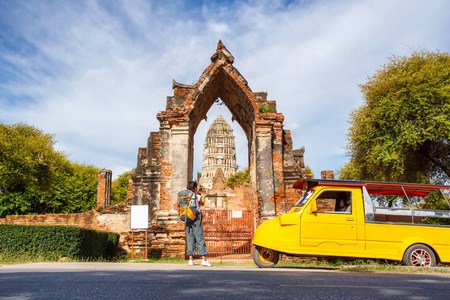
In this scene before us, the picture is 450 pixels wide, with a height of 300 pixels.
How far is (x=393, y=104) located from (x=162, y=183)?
37.4 ft

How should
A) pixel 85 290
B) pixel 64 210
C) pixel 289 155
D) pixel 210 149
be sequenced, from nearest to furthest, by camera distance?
1. pixel 85 290
2. pixel 289 155
3. pixel 64 210
4. pixel 210 149

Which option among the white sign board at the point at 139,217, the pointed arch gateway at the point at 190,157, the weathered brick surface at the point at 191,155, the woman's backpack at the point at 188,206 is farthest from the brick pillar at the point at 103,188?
the woman's backpack at the point at 188,206

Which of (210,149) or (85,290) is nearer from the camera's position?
(85,290)

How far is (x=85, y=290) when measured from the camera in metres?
3.82

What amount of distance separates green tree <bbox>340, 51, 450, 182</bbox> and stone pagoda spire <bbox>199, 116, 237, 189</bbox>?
74.1 m

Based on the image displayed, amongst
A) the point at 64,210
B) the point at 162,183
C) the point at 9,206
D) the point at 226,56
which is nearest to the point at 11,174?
the point at 9,206

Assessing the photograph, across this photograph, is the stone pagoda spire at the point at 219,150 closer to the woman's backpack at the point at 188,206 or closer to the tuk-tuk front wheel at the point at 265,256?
the woman's backpack at the point at 188,206

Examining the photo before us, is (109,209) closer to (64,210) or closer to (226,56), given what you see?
(226,56)

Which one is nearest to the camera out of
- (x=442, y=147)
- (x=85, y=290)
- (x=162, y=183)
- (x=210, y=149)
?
(x=85, y=290)

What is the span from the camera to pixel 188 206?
26.9 ft

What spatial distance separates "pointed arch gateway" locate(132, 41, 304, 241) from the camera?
12492 millimetres

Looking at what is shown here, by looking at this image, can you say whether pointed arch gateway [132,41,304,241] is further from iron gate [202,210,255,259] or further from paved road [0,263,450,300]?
paved road [0,263,450,300]

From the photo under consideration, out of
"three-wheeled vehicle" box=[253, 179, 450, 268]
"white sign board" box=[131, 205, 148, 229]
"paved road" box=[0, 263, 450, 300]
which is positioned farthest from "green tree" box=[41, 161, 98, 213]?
"paved road" box=[0, 263, 450, 300]

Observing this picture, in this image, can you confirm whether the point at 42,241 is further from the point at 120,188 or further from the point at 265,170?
the point at 120,188
